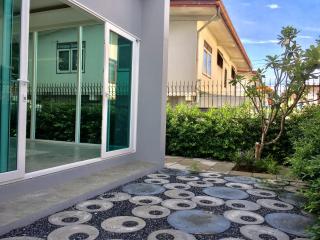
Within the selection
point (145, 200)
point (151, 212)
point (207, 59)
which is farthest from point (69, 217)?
point (207, 59)

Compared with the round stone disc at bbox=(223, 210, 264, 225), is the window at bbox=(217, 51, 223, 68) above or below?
above

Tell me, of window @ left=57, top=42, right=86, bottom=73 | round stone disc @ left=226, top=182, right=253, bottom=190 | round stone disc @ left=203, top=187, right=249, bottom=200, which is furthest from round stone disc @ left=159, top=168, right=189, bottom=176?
window @ left=57, top=42, right=86, bottom=73

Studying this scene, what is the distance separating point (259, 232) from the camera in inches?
125

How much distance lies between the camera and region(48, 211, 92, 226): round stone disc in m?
3.21

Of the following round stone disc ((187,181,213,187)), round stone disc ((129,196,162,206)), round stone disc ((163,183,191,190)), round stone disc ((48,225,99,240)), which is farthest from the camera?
round stone disc ((187,181,213,187))

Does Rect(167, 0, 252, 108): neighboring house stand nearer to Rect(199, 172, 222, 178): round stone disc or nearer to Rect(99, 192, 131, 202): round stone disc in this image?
Rect(199, 172, 222, 178): round stone disc

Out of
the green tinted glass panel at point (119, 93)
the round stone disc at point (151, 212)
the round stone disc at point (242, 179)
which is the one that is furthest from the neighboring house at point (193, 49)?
the round stone disc at point (151, 212)

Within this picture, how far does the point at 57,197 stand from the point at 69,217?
0.44 meters

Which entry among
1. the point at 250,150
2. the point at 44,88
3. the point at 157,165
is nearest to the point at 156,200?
the point at 157,165

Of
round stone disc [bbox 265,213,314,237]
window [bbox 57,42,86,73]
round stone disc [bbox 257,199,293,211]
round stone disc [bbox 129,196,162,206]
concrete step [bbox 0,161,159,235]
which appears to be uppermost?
window [bbox 57,42,86,73]

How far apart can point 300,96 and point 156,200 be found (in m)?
4.04

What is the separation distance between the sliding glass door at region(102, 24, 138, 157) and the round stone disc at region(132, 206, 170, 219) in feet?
6.01

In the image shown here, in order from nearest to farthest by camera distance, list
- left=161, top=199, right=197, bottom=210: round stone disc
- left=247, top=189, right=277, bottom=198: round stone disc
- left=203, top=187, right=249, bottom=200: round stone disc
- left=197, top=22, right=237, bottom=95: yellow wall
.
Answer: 1. left=161, top=199, right=197, bottom=210: round stone disc
2. left=203, top=187, right=249, bottom=200: round stone disc
3. left=247, top=189, right=277, bottom=198: round stone disc
4. left=197, top=22, right=237, bottom=95: yellow wall

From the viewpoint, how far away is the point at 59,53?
8617mm
